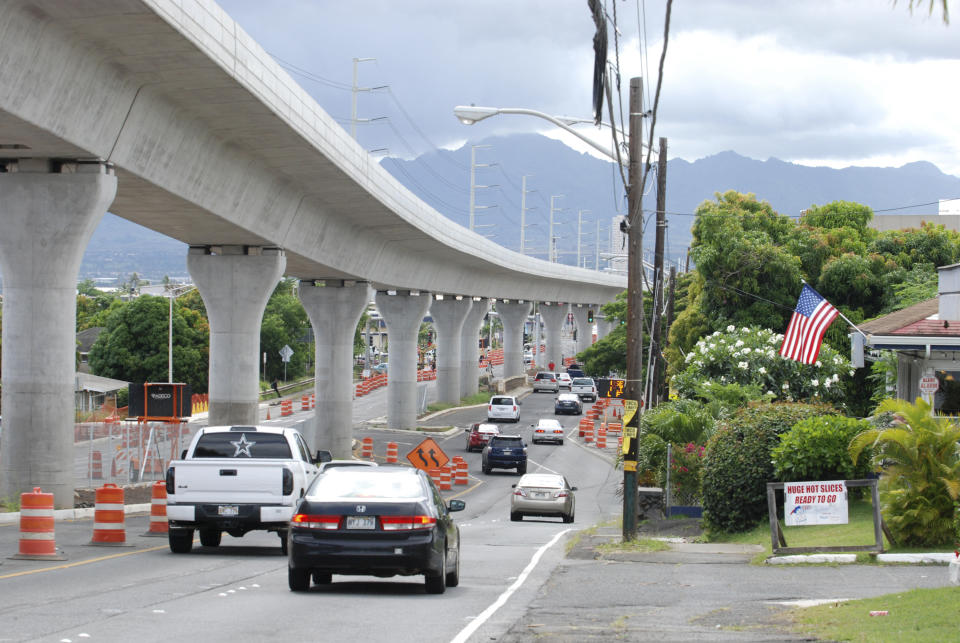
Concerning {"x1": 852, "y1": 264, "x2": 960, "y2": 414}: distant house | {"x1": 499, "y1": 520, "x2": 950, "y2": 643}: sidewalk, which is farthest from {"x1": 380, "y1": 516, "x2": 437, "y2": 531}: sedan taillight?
{"x1": 852, "y1": 264, "x2": 960, "y2": 414}: distant house

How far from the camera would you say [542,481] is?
33.2 meters

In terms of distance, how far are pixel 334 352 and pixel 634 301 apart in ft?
107

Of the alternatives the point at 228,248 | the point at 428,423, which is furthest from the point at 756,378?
the point at 428,423

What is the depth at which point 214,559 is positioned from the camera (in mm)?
18672

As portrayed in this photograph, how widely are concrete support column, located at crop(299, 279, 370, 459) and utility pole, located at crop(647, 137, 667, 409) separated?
13212 mm

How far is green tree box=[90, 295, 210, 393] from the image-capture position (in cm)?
8894

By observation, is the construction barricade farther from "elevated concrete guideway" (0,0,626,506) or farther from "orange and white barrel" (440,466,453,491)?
"orange and white barrel" (440,466,453,491)

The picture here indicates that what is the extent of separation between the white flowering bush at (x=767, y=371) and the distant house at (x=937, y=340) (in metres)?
10.2

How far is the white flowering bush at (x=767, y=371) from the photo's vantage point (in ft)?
125

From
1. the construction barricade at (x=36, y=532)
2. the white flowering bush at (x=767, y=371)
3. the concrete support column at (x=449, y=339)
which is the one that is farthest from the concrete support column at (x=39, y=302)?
the concrete support column at (x=449, y=339)

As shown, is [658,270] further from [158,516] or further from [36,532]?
[36,532]

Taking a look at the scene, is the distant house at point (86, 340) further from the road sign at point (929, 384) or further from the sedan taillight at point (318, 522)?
the sedan taillight at point (318, 522)

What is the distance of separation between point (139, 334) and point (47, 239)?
67722 mm

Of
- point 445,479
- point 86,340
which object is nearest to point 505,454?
point 445,479
